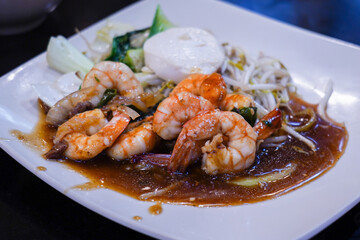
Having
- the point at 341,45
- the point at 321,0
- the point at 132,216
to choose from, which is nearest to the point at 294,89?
the point at 341,45

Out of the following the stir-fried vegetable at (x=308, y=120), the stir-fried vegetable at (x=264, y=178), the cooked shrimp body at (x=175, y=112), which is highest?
the cooked shrimp body at (x=175, y=112)

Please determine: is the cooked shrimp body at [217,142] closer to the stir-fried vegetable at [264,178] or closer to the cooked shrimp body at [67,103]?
the stir-fried vegetable at [264,178]

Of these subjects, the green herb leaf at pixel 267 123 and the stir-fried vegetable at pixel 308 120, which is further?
the stir-fried vegetable at pixel 308 120

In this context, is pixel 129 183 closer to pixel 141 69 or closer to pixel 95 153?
pixel 95 153

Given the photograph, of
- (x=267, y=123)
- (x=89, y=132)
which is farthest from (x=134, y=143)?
(x=267, y=123)

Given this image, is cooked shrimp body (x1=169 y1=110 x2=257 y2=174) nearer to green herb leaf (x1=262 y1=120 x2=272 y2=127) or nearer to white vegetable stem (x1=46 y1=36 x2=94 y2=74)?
green herb leaf (x1=262 y1=120 x2=272 y2=127)

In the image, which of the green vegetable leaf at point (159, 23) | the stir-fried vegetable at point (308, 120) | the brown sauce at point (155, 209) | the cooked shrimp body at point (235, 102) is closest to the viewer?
the brown sauce at point (155, 209)

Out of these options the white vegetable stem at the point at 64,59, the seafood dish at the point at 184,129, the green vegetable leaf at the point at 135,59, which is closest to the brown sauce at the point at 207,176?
the seafood dish at the point at 184,129

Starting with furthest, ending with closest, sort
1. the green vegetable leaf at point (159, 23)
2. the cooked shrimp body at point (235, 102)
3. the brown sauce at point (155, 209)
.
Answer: the green vegetable leaf at point (159, 23) → the cooked shrimp body at point (235, 102) → the brown sauce at point (155, 209)
